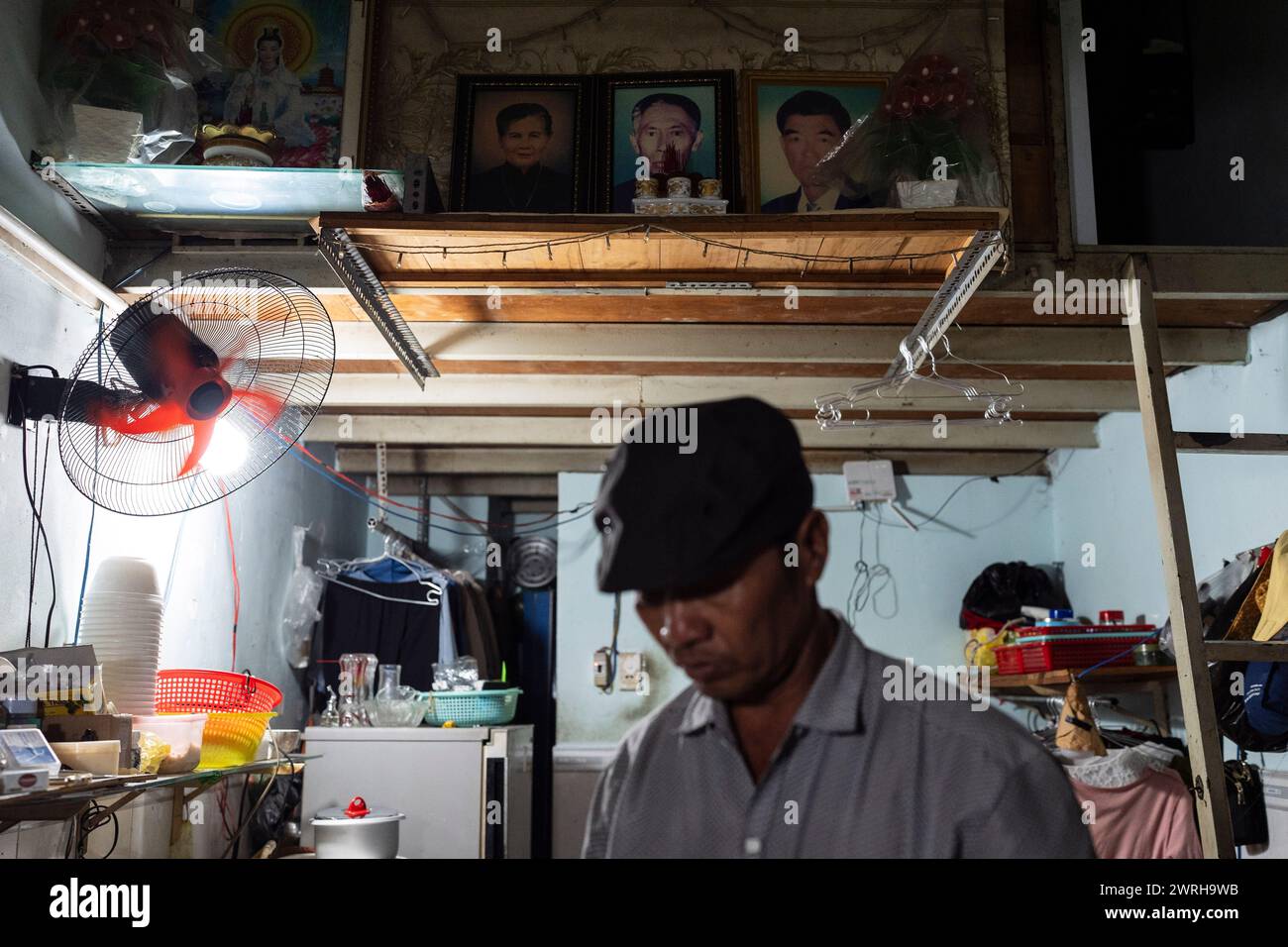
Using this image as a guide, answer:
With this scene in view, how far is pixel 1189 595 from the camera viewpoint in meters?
2.57

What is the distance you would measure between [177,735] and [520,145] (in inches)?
74.2

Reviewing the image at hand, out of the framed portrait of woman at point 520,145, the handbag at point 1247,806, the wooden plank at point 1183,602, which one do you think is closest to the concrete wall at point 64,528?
the framed portrait of woman at point 520,145

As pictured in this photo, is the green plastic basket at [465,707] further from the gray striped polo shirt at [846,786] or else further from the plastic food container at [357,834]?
the gray striped polo shirt at [846,786]

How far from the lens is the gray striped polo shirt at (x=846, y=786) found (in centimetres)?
117

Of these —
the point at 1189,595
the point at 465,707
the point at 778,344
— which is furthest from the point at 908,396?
the point at 465,707

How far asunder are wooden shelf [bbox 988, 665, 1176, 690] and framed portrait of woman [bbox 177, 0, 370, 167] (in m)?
2.88

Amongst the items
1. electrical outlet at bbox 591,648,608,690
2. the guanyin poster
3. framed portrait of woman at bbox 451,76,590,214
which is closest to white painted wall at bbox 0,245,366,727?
the guanyin poster

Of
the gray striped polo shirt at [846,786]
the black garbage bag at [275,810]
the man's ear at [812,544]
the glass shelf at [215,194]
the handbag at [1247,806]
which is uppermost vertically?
the glass shelf at [215,194]

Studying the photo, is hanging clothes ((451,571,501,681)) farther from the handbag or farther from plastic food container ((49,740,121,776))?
the handbag

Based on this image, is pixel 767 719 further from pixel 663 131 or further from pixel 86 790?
pixel 663 131

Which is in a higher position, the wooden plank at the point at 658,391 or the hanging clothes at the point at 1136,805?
the wooden plank at the point at 658,391

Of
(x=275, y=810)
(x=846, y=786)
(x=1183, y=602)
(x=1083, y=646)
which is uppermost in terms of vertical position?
(x=1183, y=602)

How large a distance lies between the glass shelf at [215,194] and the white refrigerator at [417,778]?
189 centimetres
